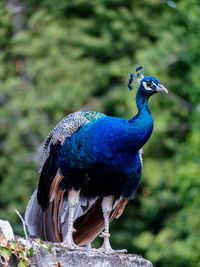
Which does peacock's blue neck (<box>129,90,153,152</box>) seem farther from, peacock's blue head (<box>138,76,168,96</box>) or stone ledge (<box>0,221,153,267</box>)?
stone ledge (<box>0,221,153,267</box>)

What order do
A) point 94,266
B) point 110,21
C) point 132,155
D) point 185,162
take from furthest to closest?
point 110,21 < point 185,162 < point 132,155 < point 94,266

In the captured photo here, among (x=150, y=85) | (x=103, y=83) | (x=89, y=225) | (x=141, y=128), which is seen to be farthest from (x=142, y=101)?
(x=103, y=83)

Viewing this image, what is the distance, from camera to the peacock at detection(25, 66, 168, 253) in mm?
4148

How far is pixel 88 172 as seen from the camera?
422 cm

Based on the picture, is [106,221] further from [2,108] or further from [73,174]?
[2,108]

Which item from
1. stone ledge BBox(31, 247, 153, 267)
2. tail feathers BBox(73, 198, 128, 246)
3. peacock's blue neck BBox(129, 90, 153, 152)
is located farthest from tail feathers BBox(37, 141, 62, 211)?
stone ledge BBox(31, 247, 153, 267)

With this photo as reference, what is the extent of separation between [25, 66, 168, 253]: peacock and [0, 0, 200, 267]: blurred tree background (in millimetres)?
4955

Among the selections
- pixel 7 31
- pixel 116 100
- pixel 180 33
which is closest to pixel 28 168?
pixel 116 100

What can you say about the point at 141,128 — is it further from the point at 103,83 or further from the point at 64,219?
the point at 103,83

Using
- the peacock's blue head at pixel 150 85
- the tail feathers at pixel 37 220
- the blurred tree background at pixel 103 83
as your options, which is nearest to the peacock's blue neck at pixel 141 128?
the peacock's blue head at pixel 150 85

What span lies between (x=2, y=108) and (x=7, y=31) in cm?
156

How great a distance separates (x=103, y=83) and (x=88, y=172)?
708cm

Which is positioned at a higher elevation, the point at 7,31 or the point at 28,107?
the point at 7,31

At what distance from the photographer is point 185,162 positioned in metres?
8.94
